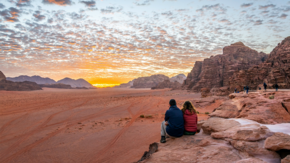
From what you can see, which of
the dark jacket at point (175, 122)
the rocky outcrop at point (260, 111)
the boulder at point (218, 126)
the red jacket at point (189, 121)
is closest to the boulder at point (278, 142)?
the boulder at point (218, 126)

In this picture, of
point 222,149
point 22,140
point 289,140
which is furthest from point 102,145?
point 289,140

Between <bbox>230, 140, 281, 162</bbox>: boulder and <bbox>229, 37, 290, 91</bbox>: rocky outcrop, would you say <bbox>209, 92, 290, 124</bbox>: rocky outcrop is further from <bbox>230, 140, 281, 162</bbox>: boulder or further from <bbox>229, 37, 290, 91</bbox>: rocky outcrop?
<bbox>229, 37, 290, 91</bbox>: rocky outcrop

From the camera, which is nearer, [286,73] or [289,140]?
[289,140]

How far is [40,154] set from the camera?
22.0 feet

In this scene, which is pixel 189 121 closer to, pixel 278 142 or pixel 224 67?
pixel 278 142

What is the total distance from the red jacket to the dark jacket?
10.3 inches

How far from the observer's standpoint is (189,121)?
17.4ft

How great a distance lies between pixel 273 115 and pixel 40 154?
1069 centimetres

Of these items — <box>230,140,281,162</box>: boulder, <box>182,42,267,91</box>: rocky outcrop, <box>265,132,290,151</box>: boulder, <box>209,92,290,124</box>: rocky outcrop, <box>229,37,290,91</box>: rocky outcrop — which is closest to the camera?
<box>265,132,290,151</box>: boulder

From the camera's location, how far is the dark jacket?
5062mm

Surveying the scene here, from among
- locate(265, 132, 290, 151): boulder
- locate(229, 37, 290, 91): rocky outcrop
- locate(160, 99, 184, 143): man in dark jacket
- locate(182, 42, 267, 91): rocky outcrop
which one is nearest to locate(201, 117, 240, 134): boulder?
locate(160, 99, 184, 143): man in dark jacket

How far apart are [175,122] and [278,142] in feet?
8.85

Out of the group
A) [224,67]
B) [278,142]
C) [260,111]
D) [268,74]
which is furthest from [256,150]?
[224,67]

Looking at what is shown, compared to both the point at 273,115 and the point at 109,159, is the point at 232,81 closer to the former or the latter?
the point at 273,115
